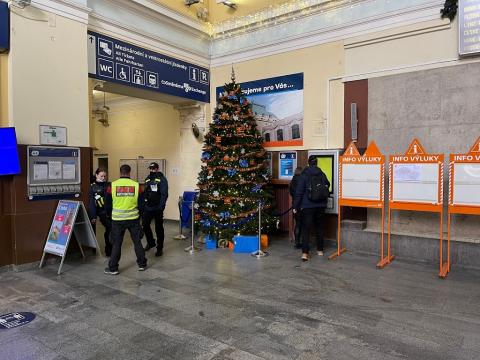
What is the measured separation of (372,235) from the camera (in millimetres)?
6535

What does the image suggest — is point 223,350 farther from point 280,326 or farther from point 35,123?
point 35,123

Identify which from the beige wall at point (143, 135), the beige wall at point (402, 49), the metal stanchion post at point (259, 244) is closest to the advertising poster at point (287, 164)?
the metal stanchion post at point (259, 244)

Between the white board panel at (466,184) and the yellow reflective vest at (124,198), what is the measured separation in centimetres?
454

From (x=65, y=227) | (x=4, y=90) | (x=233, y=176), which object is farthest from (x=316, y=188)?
(x=4, y=90)

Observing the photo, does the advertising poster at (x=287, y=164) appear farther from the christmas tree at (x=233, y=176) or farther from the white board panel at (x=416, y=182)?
the white board panel at (x=416, y=182)

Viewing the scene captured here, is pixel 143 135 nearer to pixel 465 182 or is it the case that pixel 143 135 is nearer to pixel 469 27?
pixel 469 27

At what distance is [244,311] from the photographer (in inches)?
156

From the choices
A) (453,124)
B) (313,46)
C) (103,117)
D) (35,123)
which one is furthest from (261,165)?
(103,117)

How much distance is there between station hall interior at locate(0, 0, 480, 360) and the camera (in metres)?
3.62

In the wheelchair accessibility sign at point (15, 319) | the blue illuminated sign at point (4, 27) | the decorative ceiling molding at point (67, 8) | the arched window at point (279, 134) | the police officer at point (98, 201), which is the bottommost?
the wheelchair accessibility sign at point (15, 319)

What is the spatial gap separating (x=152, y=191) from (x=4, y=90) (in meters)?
2.60

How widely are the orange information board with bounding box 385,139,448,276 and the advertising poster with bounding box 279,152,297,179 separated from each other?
2415 mm

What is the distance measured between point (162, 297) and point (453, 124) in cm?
522

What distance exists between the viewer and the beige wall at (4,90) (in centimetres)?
533
